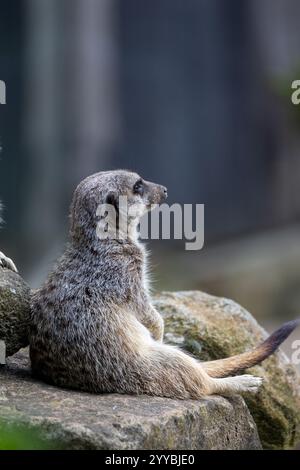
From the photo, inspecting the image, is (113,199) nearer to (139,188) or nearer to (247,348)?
(139,188)

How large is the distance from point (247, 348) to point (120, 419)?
5.18 ft

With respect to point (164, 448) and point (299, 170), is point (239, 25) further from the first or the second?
point (164, 448)

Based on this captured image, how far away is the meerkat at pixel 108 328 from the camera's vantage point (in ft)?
15.1

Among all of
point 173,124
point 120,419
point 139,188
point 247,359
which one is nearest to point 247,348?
point 247,359

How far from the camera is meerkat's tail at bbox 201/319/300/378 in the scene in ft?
16.2

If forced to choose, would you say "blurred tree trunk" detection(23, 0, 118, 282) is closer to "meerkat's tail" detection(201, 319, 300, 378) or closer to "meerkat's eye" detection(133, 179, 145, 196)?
"meerkat's eye" detection(133, 179, 145, 196)

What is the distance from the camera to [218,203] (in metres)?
12.9

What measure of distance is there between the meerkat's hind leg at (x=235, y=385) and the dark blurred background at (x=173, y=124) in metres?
6.55

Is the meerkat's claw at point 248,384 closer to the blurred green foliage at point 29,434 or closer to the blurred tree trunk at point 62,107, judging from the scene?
the blurred green foliage at point 29,434

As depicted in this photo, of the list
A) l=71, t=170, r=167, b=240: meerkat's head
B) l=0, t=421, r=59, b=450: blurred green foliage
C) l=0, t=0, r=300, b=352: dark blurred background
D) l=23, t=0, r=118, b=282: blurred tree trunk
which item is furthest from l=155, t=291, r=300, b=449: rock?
l=23, t=0, r=118, b=282: blurred tree trunk

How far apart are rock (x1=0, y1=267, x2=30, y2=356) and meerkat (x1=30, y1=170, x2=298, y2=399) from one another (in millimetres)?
67

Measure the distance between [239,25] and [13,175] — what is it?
3368mm

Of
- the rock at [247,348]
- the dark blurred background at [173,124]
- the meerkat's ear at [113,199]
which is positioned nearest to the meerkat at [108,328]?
the meerkat's ear at [113,199]

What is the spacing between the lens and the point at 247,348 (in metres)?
5.60
